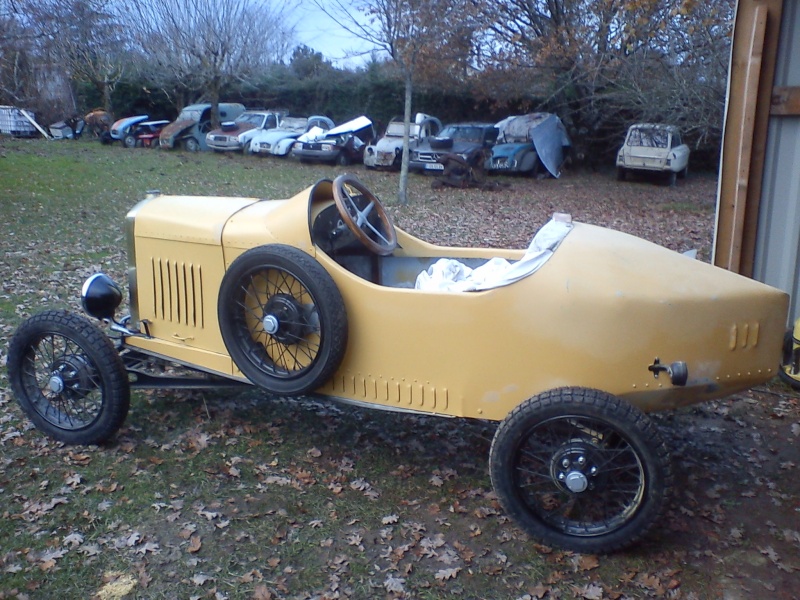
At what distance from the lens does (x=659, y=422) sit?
4.91 metres

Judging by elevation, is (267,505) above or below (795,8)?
below

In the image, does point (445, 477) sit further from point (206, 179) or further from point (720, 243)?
point (206, 179)

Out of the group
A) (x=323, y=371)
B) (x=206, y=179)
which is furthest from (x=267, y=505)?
(x=206, y=179)

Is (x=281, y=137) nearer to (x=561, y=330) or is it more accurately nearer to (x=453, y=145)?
(x=453, y=145)

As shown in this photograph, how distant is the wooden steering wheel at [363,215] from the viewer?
14.0ft

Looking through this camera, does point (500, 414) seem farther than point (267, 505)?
No

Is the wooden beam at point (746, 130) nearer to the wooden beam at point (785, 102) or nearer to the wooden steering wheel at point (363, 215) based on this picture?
the wooden beam at point (785, 102)

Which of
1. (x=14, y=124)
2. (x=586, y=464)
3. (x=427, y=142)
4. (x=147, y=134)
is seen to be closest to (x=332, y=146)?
(x=427, y=142)

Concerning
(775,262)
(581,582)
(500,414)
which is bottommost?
(581,582)

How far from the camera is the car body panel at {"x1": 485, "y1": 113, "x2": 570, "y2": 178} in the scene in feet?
64.1

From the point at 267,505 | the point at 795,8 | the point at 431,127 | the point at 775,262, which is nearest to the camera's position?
the point at 267,505

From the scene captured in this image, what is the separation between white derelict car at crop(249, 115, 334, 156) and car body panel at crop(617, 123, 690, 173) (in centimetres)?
957

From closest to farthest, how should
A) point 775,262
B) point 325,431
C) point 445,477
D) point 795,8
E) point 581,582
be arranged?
1. point 581,582
2. point 445,477
3. point 325,431
4. point 795,8
5. point 775,262

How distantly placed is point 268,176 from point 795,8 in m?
14.3
